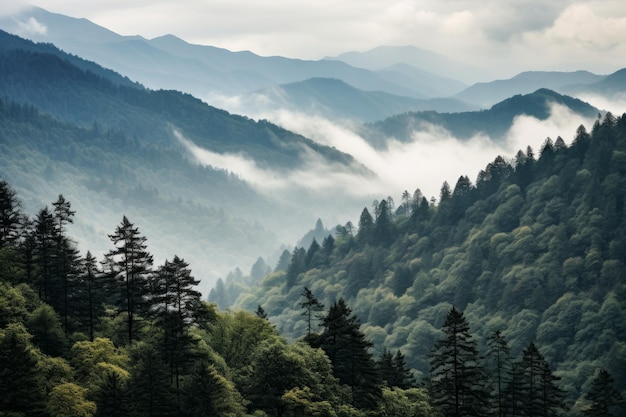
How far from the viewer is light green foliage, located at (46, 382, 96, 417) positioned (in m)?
60.0

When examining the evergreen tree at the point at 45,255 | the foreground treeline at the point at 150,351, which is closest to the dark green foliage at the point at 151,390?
the foreground treeline at the point at 150,351

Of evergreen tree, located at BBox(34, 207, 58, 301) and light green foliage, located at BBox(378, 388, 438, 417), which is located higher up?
evergreen tree, located at BBox(34, 207, 58, 301)

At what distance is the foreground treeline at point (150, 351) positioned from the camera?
208 ft

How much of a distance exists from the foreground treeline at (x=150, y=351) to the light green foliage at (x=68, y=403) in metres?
0.10

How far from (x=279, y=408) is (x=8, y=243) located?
38.6 meters

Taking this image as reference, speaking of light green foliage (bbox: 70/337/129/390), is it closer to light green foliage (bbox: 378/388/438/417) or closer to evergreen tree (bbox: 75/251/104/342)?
evergreen tree (bbox: 75/251/104/342)

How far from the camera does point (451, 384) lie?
73812mm

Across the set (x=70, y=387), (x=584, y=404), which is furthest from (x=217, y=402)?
(x=584, y=404)

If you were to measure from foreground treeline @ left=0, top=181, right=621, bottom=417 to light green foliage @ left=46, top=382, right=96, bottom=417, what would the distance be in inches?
3.9

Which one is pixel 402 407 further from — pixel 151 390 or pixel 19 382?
pixel 19 382

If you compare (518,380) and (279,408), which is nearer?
(279,408)

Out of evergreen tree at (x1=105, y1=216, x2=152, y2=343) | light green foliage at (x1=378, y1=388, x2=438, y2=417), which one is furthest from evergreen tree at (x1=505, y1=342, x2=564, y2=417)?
evergreen tree at (x1=105, y1=216, x2=152, y2=343)

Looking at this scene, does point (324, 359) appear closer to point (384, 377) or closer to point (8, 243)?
point (384, 377)

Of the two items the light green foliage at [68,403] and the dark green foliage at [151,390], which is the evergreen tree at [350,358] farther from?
the light green foliage at [68,403]
